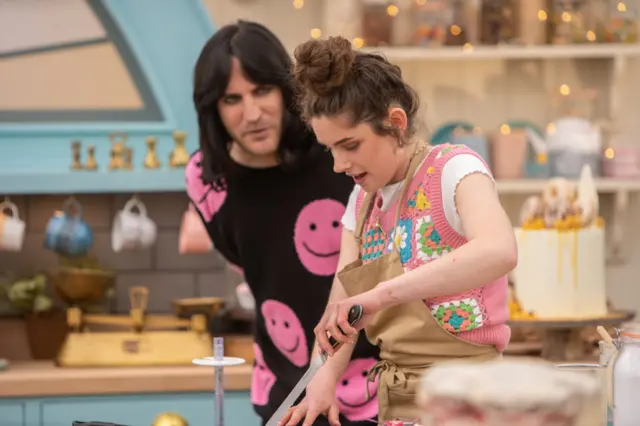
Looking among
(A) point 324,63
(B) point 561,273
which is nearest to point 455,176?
(A) point 324,63

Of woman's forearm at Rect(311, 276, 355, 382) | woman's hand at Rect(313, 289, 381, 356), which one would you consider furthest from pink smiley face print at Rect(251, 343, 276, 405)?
woman's hand at Rect(313, 289, 381, 356)

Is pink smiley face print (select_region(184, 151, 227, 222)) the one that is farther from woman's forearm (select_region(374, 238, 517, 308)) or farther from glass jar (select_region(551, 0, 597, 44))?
glass jar (select_region(551, 0, 597, 44))

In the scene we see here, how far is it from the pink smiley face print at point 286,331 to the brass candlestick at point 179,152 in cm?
144

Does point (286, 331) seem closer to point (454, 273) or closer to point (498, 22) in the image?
point (454, 273)

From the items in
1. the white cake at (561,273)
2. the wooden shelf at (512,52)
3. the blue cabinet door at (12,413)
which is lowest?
the blue cabinet door at (12,413)

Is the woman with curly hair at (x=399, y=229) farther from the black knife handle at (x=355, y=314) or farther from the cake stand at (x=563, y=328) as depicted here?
the cake stand at (x=563, y=328)

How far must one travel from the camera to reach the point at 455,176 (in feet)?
5.46

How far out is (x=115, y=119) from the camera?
12.2ft

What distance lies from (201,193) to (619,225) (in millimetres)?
2216

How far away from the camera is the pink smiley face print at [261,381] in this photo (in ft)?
7.49

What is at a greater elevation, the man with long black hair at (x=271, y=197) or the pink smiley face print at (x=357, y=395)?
the man with long black hair at (x=271, y=197)

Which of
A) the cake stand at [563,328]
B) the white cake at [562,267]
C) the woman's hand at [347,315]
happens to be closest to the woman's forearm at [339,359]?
the woman's hand at [347,315]

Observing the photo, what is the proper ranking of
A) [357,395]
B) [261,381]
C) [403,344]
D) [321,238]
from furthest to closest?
[261,381]
[321,238]
[357,395]
[403,344]

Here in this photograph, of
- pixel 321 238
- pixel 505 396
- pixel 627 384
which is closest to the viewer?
pixel 505 396
